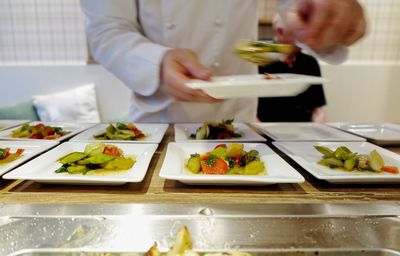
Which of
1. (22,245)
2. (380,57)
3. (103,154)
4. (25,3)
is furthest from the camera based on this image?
(380,57)

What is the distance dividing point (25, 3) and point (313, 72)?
228 centimetres

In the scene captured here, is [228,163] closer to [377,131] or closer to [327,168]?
[327,168]

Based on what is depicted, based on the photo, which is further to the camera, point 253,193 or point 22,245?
point 253,193

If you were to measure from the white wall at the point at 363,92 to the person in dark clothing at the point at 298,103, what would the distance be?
0.47 m

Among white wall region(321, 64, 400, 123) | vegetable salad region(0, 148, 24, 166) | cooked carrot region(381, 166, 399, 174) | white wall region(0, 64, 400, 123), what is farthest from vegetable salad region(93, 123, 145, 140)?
white wall region(321, 64, 400, 123)

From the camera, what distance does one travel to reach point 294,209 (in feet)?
2.11

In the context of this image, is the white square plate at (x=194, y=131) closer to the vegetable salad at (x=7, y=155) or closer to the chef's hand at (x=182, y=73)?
the chef's hand at (x=182, y=73)

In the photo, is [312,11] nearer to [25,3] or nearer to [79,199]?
[79,199]

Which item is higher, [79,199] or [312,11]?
[312,11]

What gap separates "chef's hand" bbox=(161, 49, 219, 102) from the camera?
3.24 ft

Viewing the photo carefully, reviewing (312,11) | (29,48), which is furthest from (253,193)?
(29,48)

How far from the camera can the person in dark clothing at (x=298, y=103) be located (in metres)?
2.48

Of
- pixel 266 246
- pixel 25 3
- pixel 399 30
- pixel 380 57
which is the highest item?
pixel 25 3

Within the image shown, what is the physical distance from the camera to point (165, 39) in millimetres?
1419
